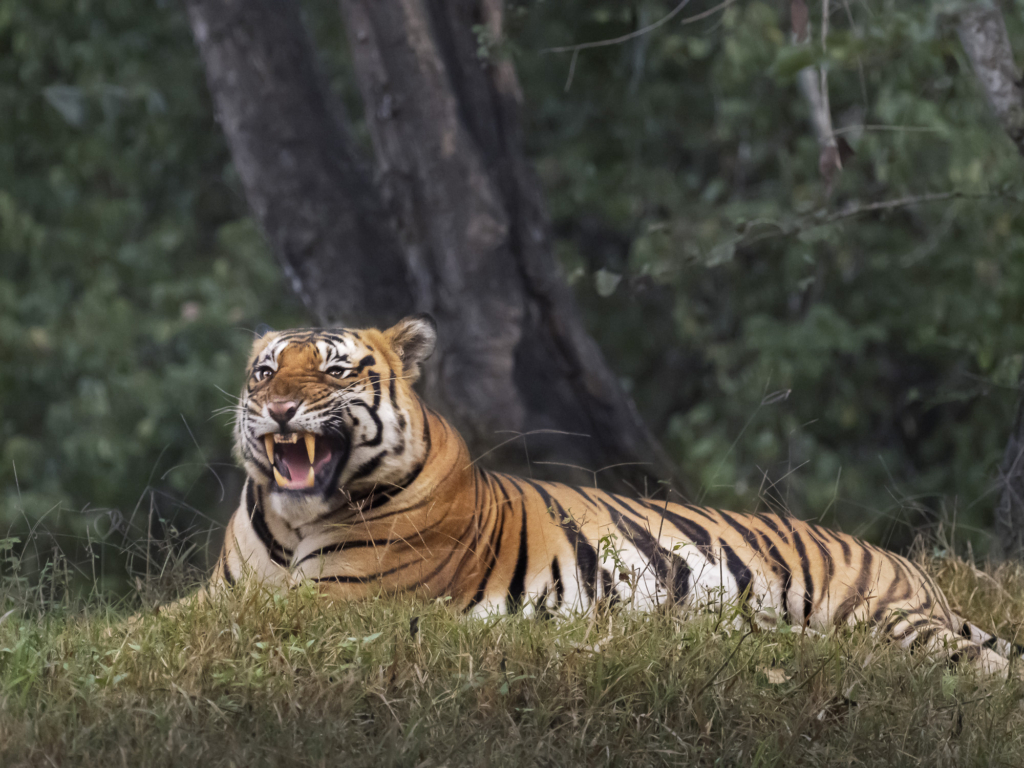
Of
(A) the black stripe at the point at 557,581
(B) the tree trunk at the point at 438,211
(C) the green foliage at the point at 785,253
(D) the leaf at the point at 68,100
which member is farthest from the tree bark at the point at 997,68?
(D) the leaf at the point at 68,100

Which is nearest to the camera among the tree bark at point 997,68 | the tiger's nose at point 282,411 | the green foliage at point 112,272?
the tiger's nose at point 282,411

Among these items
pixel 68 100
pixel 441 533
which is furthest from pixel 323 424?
pixel 68 100

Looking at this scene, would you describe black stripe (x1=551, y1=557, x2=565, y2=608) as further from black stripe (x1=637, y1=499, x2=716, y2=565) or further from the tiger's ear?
the tiger's ear

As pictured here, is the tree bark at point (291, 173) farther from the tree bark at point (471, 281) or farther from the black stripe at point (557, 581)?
the black stripe at point (557, 581)

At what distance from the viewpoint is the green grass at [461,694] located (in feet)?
7.68

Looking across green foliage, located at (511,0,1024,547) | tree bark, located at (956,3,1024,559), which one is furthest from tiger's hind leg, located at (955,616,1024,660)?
green foliage, located at (511,0,1024,547)

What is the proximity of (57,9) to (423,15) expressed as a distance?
3.87 m

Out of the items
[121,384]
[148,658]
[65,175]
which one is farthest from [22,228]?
[148,658]

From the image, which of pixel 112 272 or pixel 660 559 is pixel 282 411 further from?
pixel 112 272

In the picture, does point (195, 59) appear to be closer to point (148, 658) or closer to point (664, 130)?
point (664, 130)

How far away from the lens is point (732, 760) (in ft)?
7.84

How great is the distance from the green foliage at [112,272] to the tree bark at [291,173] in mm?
2310

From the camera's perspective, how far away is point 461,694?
2525 mm

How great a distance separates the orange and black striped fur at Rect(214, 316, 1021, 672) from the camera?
9.77 feet
